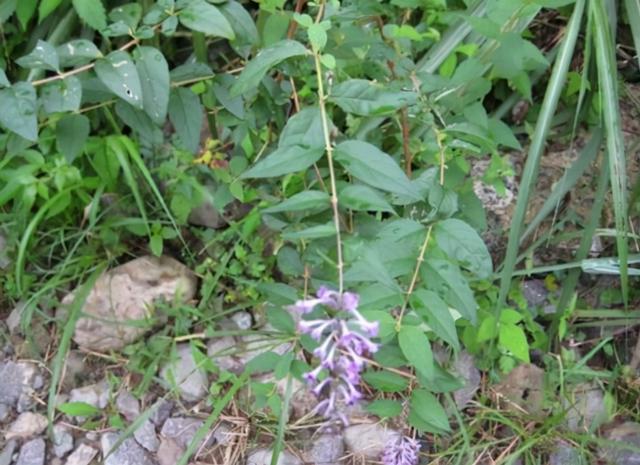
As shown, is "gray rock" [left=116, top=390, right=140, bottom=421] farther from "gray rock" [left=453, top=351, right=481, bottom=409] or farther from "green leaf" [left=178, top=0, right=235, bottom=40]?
"green leaf" [left=178, top=0, right=235, bottom=40]

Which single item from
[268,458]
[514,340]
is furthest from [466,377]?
[268,458]

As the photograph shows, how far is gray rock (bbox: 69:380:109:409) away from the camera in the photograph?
1.66m

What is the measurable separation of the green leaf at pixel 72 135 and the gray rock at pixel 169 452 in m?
0.64

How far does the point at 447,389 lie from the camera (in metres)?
1.22

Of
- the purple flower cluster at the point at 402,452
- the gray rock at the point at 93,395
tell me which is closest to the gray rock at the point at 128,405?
the gray rock at the point at 93,395

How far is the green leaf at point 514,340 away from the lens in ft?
4.92

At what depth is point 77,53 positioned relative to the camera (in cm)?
114

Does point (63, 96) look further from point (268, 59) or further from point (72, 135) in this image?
point (268, 59)

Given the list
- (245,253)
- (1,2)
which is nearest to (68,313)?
(245,253)

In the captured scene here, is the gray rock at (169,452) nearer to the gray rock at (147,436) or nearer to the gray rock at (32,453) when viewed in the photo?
the gray rock at (147,436)

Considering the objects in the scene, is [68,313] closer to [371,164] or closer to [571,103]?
[371,164]

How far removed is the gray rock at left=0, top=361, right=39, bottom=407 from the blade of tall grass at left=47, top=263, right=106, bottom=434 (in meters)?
0.05

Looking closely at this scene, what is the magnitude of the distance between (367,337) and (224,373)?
2.75 ft

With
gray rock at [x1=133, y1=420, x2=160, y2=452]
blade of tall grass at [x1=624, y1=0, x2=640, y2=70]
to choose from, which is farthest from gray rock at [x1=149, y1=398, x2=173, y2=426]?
blade of tall grass at [x1=624, y1=0, x2=640, y2=70]
